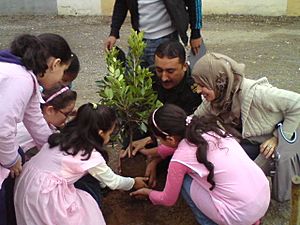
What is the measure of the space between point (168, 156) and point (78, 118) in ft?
2.54

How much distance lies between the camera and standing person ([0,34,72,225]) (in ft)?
8.41

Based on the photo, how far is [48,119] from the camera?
319 cm

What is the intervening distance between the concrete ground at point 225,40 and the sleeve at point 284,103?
9.34 ft

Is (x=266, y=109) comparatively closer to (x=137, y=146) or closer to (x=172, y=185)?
(x=172, y=185)

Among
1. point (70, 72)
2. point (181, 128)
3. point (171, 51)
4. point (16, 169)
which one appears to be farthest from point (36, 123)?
point (171, 51)

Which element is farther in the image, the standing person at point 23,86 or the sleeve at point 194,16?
the sleeve at point 194,16

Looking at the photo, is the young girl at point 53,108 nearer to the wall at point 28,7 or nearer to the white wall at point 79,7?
the white wall at point 79,7

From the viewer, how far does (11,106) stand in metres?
2.55

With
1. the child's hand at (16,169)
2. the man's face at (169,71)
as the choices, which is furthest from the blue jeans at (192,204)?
the child's hand at (16,169)

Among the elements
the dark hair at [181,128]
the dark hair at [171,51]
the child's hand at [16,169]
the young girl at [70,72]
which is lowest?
the child's hand at [16,169]

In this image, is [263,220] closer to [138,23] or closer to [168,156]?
[168,156]

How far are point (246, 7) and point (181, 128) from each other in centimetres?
696

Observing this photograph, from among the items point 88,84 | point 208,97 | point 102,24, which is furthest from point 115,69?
point 102,24

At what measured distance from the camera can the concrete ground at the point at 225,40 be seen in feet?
21.7
